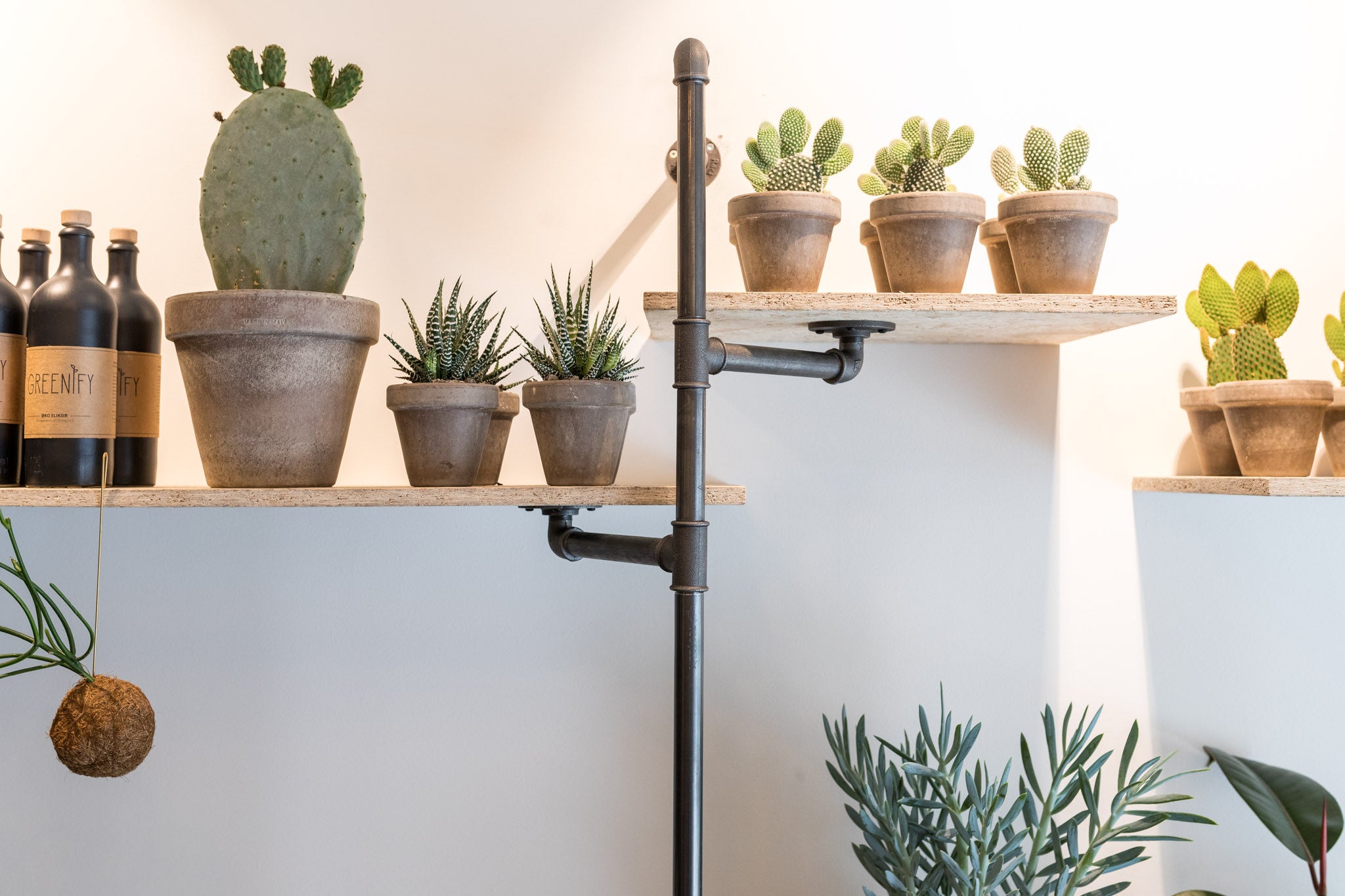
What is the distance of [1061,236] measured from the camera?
3.11 ft

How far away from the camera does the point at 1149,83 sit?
117 cm

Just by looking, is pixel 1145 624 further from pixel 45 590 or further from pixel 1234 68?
pixel 45 590

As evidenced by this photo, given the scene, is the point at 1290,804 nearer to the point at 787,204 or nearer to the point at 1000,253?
the point at 1000,253

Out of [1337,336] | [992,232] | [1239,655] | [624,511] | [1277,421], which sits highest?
[992,232]

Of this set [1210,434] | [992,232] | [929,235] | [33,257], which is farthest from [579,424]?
[1210,434]

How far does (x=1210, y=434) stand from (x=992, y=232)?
1.14ft

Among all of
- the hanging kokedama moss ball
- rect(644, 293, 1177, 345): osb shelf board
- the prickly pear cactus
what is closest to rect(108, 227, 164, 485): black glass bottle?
the prickly pear cactus

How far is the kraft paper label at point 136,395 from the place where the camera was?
3.06ft

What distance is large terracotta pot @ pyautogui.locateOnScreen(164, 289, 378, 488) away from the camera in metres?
0.86

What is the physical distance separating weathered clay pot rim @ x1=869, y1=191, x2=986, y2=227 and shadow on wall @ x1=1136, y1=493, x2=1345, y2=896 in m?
0.45

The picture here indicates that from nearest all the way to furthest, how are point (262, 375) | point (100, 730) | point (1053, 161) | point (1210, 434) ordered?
point (100, 730) < point (262, 375) < point (1053, 161) < point (1210, 434)

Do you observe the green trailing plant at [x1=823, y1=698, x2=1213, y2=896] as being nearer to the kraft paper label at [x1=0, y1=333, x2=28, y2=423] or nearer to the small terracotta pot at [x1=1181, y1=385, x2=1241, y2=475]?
the small terracotta pot at [x1=1181, y1=385, x2=1241, y2=475]

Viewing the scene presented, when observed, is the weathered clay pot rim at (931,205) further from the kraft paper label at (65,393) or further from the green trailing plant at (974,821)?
the kraft paper label at (65,393)

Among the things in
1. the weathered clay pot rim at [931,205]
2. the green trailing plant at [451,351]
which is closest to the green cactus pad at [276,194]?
the green trailing plant at [451,351]
